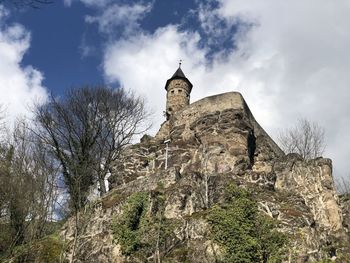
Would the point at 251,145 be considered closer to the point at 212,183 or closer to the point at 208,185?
the point at 212,183

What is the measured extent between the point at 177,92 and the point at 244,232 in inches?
928

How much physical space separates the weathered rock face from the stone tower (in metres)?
5.05

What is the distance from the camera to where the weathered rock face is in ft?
52.0

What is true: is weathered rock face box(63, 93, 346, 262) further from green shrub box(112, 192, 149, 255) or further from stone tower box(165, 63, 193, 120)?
stone tower box(165, 63, 193, 120)

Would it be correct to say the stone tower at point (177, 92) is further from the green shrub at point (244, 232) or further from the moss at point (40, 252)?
the green shrub at point (244, 232)

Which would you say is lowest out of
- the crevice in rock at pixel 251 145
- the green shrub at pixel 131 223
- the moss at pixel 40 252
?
the moss at pixel 40 252

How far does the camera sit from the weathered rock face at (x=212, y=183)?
15852 millimetres

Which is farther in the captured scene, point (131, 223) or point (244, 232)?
point (131, 223)

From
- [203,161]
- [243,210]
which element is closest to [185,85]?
[203,161]

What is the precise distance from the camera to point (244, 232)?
13.6 meters

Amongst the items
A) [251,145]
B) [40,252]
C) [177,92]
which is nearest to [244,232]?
[40,252]

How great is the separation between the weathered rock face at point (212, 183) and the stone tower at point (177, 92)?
5049 mm

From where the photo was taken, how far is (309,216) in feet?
60.8

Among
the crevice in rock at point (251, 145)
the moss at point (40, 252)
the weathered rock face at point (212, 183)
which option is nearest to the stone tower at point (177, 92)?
the weathered rock face at point (212, 183)
